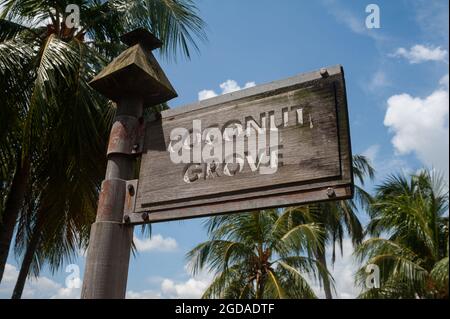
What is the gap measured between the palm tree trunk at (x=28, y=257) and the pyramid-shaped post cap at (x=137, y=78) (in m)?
5.51

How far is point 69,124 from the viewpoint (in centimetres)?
592

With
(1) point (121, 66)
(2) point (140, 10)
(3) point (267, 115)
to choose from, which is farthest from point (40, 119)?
(3) point (267, 115)

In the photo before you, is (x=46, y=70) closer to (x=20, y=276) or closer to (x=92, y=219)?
(x=92, y=219)

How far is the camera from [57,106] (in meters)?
5.76

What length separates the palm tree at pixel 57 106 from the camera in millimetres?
5797

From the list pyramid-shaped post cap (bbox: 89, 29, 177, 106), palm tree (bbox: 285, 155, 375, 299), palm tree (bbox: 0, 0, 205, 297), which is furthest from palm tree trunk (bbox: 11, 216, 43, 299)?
palm tree (bbox: 285, 155, 375, 299)

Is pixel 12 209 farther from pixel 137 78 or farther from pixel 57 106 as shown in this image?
pixel 137 78

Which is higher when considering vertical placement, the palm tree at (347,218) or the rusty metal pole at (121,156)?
the palm tree at (347,218)

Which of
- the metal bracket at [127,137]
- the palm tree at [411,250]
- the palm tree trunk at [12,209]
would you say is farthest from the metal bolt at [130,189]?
the palm tree at [411,250]

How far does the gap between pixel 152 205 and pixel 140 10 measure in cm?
565

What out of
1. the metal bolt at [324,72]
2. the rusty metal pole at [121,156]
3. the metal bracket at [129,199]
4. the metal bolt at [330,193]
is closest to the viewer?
the metal bolt at [330,193]

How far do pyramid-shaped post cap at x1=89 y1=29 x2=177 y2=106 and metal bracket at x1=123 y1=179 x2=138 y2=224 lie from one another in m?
0.52

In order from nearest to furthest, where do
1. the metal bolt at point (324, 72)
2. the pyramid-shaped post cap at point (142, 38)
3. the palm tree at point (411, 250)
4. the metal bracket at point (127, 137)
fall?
the metal bolt at point (324, 72)
the metal bracket at point (127, 137)
the pyramid-shaped post cap at point (142, 38)
the palm tree at point (411, 250)

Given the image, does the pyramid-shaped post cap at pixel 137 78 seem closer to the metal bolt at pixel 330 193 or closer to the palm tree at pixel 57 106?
the metal bolt at pixel 330 193
